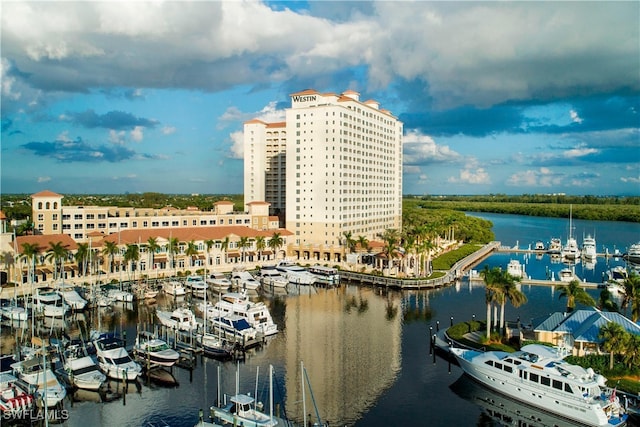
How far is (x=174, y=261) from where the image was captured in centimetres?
8731

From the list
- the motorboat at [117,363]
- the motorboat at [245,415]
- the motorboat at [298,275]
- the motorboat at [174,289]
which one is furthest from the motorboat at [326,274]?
the motorboat at [245,415]

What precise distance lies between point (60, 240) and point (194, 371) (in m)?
46.9

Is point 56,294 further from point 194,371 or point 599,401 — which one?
point 599,401

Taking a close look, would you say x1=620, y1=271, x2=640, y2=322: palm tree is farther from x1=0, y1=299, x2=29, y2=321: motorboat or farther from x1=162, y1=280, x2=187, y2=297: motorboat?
x1=0, y1=299, x2=29, y2=321: motorboat

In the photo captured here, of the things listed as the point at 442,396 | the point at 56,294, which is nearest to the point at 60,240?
the point at 56,294

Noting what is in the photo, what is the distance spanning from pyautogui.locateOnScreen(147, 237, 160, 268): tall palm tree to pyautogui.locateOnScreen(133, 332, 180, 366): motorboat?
37.2 m

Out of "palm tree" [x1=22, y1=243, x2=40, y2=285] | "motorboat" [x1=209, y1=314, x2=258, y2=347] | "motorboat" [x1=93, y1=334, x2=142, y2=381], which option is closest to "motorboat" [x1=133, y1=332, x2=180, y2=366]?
"motorboat" [x1=93, y1=334, x2=142, y2=381]

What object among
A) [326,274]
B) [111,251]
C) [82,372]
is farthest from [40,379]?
[326,274]

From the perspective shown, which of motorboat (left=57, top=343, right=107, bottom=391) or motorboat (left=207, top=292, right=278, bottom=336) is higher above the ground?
motorboat (left=207, top=292, right=278, bottom=336)

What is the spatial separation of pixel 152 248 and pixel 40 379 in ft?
149

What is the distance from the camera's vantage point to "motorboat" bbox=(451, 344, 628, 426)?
3397cm

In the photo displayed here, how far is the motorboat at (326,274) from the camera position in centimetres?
8481

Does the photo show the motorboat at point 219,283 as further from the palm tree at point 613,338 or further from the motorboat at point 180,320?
the palm tree at point 613,338

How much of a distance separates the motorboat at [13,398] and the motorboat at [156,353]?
9.68 metres
